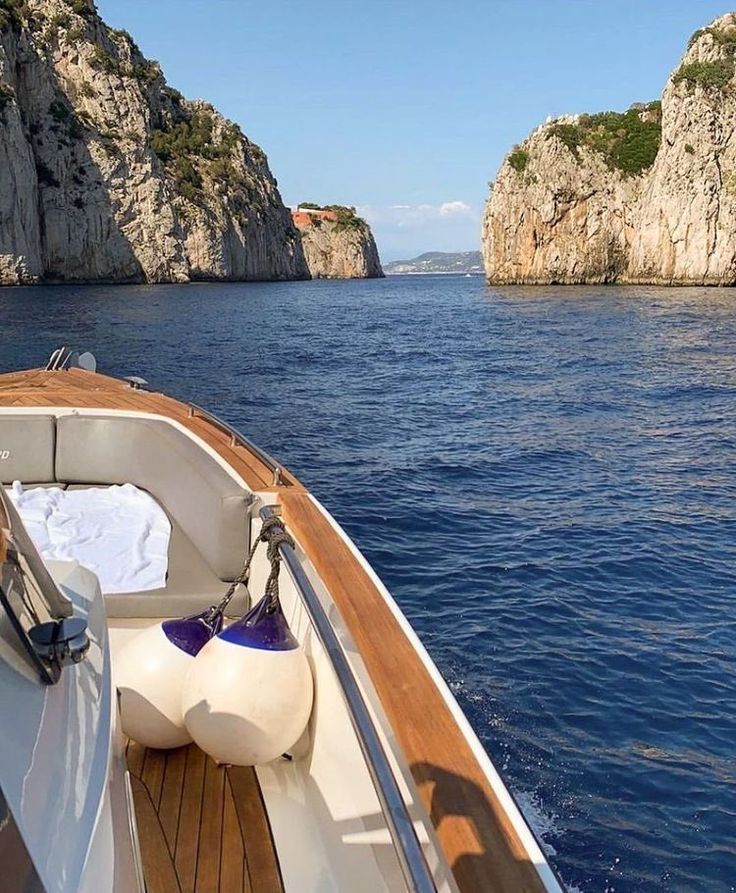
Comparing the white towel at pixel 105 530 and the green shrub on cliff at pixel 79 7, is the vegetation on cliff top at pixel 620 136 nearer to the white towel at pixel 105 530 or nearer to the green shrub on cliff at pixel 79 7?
the green shrub on cliff at pixel 79 7

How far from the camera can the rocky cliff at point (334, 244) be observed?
117m

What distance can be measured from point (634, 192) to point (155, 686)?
70270 millimetres

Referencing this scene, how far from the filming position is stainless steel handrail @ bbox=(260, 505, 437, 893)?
1.51 metres

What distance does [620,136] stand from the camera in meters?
66.8

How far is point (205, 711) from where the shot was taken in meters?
2.77

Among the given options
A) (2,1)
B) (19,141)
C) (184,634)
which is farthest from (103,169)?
(184,634)

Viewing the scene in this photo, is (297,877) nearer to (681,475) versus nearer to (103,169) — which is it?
Result: (681,475)

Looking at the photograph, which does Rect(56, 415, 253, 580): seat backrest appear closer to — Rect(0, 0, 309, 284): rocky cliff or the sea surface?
the sea surface

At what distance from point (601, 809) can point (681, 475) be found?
6993 millimetres

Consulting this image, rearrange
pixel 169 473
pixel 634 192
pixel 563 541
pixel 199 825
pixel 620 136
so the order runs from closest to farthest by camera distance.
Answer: pixel 199 825
pixel 169 473
pixel 563 541
pixel 634 192
pixel 620 136

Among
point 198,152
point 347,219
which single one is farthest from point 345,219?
point 198,152

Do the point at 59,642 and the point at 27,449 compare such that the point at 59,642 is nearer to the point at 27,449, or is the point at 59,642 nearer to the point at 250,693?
the point at 250,693

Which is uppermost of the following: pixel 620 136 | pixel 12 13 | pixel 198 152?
pixel 12 13

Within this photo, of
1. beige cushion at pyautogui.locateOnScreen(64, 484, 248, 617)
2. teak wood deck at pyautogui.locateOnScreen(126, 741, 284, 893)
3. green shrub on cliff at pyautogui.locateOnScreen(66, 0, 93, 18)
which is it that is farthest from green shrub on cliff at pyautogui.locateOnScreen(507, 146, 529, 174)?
teak wood deck at pyautogui.locateOnScreen(126, 741, 284, 893)
